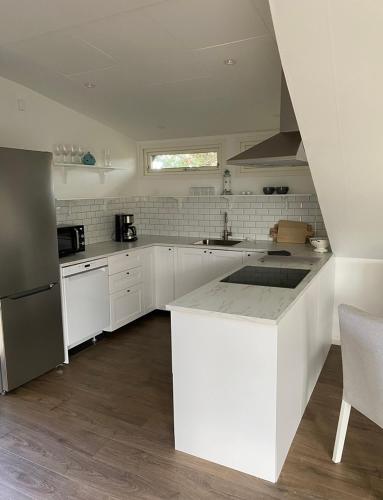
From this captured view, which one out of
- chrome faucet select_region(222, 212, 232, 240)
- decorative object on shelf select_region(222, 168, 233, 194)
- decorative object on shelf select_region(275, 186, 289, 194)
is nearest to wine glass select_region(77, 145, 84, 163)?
decorative object on shelf select_region(222, 168, 233, 194)

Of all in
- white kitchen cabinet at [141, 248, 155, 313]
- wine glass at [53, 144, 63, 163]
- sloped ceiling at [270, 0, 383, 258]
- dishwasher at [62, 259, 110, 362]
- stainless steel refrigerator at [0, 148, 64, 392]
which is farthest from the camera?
white kitchen cabinet at [141, 248, 155, 313]

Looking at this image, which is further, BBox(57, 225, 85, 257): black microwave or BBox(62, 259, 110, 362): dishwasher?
BBox(57, 225, 85, 257): black microwave

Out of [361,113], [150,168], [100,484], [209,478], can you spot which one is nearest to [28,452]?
[100,484]

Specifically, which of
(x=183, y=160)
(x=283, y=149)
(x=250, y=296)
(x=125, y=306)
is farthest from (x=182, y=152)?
(x=250, y=296)

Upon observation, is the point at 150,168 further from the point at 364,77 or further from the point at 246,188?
the point at 364,77

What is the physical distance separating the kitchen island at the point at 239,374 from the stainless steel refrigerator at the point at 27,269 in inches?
56.6

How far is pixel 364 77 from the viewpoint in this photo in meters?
1.67

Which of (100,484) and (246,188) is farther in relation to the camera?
(246,188)

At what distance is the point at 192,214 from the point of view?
190 inches

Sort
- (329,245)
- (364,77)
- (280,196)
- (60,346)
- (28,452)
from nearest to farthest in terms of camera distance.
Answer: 1. (364,77)
2. (28,452)
3. (60,346)
4. (329,245)
5. (280,196)

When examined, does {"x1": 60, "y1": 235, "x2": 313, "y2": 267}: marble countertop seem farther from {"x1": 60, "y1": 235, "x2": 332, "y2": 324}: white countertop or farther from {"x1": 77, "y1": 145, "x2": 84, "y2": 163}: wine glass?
{"x1": 77, "y1": 145, "x2": 84, "y2": 163}: wine glass

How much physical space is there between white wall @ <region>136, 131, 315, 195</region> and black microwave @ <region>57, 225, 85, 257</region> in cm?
159

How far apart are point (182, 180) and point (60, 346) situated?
102 inches

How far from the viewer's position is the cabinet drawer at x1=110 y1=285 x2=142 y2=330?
12.7 feet
